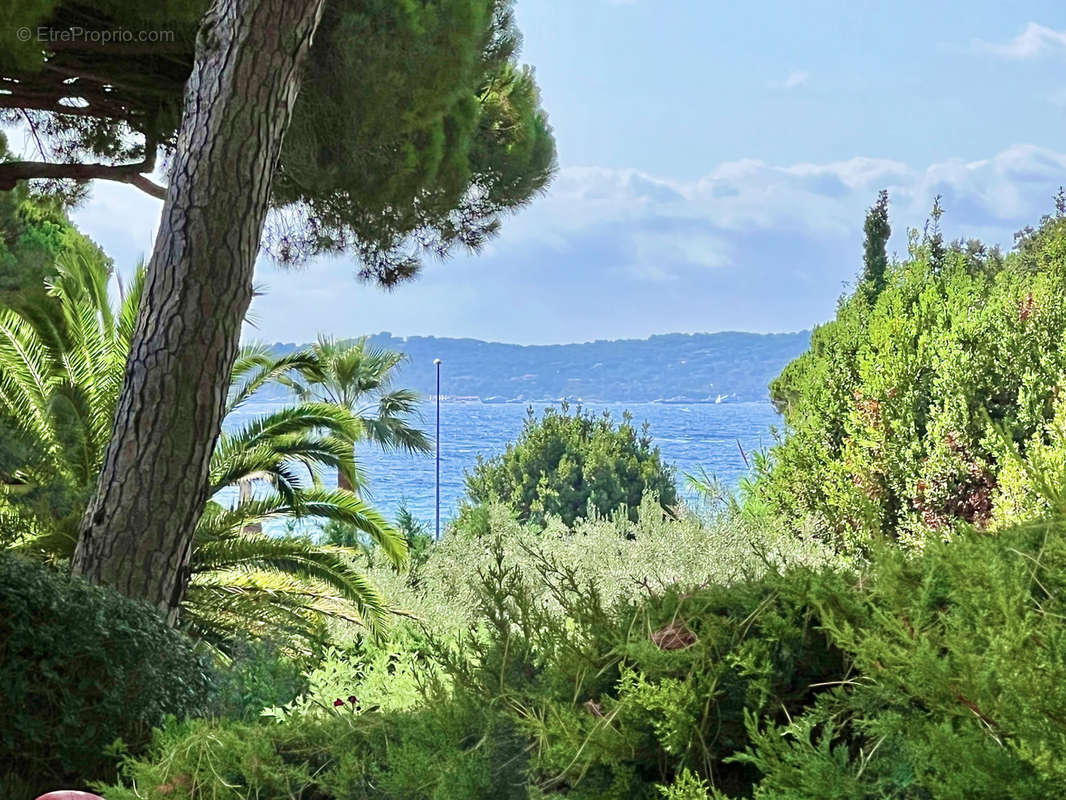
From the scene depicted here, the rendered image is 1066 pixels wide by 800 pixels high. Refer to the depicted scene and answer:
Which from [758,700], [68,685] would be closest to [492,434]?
[68,685]

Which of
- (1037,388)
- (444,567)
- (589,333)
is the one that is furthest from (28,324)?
(589,333)

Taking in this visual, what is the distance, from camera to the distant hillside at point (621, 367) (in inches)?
2405

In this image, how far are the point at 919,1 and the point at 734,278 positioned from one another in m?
34.3

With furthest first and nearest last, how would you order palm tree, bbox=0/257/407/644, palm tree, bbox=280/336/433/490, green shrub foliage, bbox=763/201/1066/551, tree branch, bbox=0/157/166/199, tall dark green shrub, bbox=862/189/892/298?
palm tree, bbox=280/336/433/490 < tall dark green shrub, bbox=862/189/892/298 < tree branch, bbox=0/157/166/199 < palm tree, bbox=0/257/407/644 < green shrub foliage, bbox=763/201/1066/551

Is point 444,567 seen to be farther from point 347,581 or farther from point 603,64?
point 603,64

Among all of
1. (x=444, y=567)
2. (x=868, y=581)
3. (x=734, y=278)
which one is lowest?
(x=444, y=567)

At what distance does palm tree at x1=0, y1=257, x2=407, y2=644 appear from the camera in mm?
6836

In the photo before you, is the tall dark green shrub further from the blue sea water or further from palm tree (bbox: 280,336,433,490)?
the blue sea water

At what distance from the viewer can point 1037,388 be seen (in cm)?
595

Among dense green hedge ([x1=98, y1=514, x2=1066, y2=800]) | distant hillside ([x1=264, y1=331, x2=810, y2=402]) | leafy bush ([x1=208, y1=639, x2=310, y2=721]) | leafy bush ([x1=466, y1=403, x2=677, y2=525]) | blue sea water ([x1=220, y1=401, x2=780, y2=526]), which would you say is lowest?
blue sea water ([x1=220, y1=401, x2=780, y2=526])

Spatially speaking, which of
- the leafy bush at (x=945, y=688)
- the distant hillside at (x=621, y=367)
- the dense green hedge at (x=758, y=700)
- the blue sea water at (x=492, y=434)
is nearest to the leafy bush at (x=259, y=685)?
the dense green hedge at (x=758, y=700)

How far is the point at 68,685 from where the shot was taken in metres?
3.34

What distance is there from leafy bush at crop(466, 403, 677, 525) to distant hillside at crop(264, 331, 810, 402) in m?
44.5

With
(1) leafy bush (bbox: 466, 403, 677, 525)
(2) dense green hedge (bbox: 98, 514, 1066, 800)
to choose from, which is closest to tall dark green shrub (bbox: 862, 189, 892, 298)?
(1) leafy bush (bbox: 466, 403, 677, 525)
